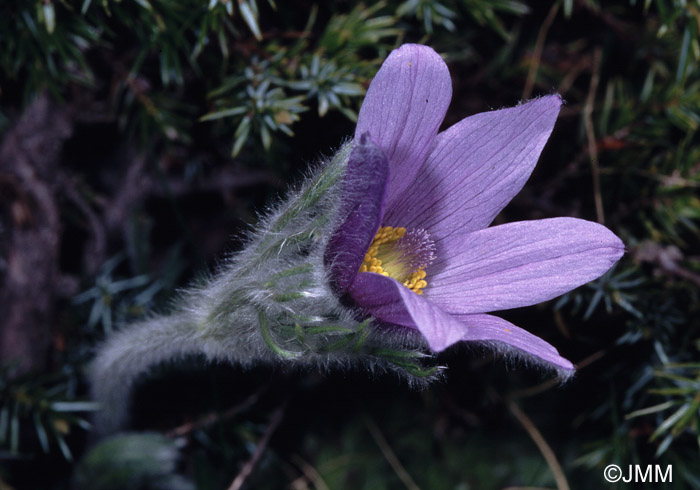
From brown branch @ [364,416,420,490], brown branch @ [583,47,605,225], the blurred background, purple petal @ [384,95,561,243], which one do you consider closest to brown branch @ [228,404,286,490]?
the blurred background

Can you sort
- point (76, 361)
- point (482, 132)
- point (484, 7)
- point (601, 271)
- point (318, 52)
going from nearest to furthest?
point (601, 271) → point (482, 132) → point (318, 52) → point (484, 7) → point (76, 361)

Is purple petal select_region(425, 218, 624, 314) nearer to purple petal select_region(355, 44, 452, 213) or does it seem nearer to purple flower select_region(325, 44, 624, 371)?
purple flower select_region(325, 44, 624, 371)

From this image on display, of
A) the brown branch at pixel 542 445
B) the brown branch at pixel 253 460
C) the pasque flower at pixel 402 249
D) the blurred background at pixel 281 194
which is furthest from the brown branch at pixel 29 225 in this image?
the brown branch at pixel 542 445

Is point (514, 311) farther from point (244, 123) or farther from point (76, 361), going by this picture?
point (76, 361)

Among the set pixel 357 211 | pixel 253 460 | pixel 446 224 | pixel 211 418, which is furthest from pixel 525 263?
pixel 211 418

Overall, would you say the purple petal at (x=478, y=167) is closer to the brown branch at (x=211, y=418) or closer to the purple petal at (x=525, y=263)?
the purple petal at (x=525, y=263)

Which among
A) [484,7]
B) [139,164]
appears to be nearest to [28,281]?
[139,164]

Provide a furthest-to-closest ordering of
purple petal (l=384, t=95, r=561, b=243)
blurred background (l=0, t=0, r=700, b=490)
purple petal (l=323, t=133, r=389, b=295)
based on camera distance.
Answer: blurred background (l=0, t=0, r=700, b=490), purple petal (l=384, t=95, r=561, b=243), purple petal (l=323, t=133, r=389, b=295)

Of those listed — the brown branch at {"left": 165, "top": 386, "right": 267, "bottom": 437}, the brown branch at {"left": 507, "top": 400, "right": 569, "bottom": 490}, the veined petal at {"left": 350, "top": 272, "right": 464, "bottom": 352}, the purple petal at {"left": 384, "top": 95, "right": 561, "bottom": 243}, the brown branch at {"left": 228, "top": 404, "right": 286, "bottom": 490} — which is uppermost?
the purple petal at {"left": 384, "top": 95, "right": 561, "bottom": 243}
